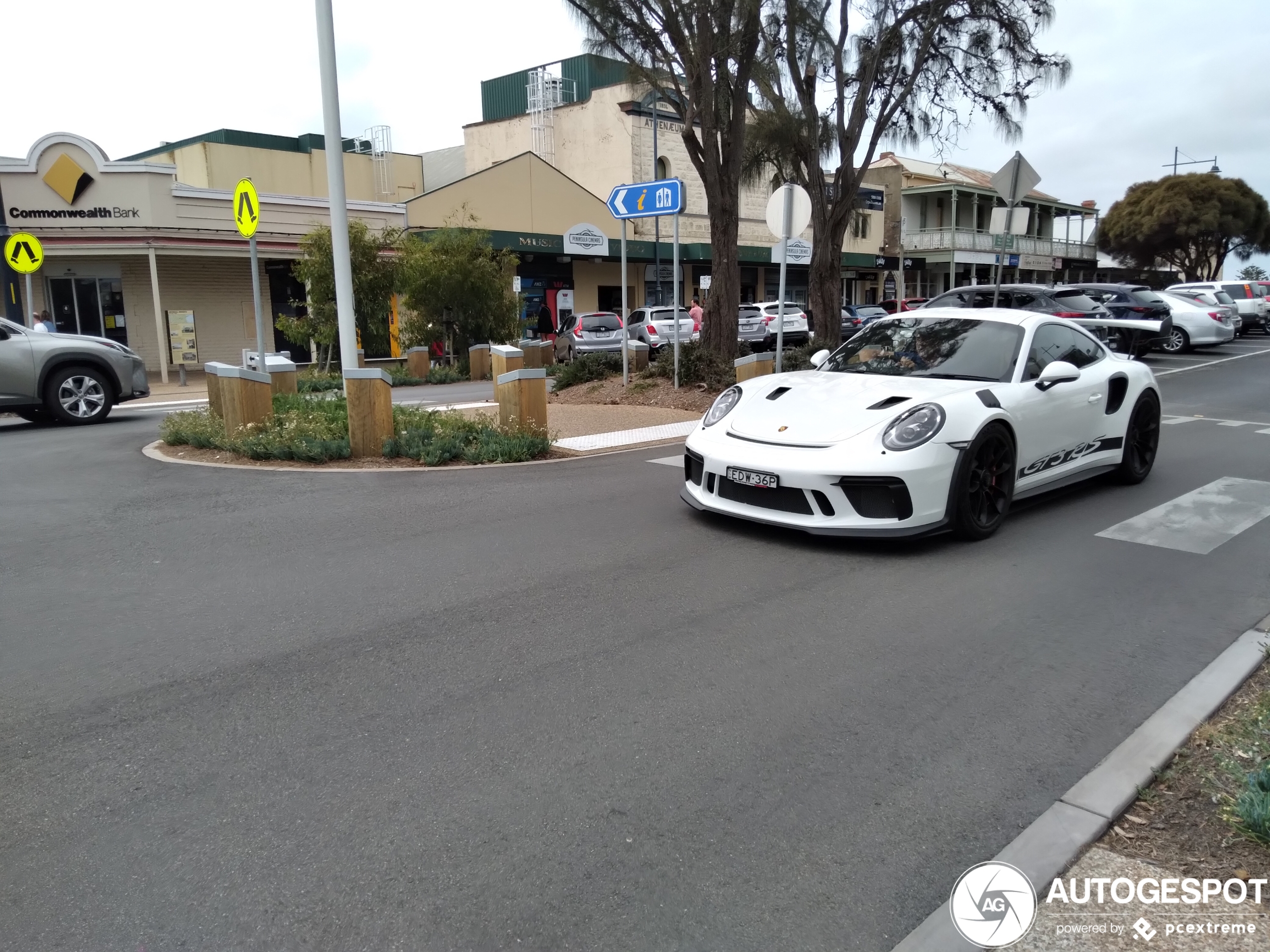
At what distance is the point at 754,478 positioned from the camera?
245 inches

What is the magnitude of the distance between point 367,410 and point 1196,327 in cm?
2155

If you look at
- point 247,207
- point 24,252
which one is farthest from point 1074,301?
point 24,252

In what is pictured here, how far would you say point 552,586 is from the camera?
5.48 m

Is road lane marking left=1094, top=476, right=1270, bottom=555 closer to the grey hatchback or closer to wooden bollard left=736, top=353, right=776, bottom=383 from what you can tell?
wooden bollard left=736, top=353, right=776, bottom=383

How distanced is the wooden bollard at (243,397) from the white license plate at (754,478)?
235 inches

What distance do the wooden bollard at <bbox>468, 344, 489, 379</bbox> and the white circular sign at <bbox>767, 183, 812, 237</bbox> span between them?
11439mm

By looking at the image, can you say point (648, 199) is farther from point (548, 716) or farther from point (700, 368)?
point (548, 716)

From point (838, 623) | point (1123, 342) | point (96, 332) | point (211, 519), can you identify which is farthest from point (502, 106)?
point (838, 623)

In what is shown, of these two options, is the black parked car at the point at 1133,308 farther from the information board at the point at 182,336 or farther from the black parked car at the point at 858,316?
the information board at the point at 182,336

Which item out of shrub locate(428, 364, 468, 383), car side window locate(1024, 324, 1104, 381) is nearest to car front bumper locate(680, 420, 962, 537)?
car side window locate(1024, 324, 1104, 381)

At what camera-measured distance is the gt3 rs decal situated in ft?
22.7

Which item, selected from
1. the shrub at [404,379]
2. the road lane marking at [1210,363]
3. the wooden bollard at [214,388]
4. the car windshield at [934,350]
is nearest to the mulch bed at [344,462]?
the wooden bollard at [214,388]

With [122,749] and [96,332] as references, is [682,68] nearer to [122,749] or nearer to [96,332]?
[122,749]

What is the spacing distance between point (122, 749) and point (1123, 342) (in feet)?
74.5
